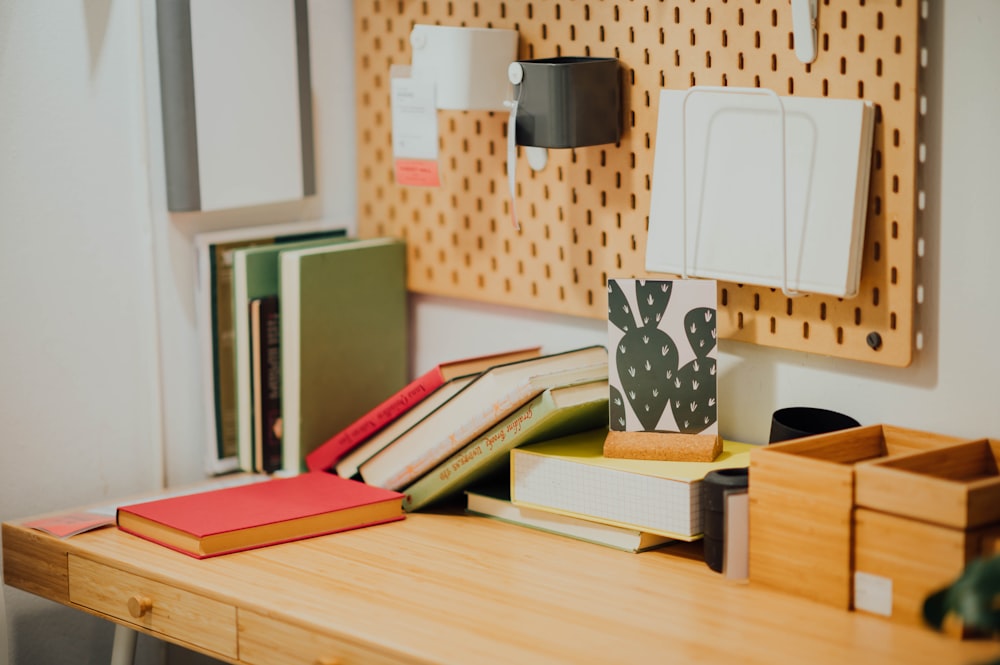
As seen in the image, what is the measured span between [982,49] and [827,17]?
6.7 inches

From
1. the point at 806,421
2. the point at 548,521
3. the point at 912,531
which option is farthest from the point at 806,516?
the point at 548,521

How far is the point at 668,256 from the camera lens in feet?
4.80

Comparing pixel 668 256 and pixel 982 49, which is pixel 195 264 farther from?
pixel 982 49

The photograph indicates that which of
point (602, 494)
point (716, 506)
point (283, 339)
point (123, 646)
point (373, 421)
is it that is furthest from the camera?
point (283, 339)

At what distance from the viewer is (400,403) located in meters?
1.56

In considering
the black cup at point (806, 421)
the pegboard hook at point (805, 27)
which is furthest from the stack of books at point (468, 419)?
the pegboard hook at point (805, 27)

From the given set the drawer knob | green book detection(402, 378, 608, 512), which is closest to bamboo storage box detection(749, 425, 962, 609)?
green book detection(402, 378, 608, 512)

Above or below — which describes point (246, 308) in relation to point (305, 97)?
below

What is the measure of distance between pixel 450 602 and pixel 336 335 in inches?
23.5

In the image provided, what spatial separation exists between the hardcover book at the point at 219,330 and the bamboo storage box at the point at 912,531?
36.4 inches

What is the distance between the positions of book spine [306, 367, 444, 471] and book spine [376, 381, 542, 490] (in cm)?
8

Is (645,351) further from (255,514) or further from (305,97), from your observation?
(305,97)

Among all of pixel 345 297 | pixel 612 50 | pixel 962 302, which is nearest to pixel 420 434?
pixel 345 297

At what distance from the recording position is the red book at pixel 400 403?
5.04ft
